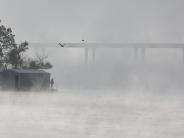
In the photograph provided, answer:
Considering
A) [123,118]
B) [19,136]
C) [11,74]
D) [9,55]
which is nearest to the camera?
[19,136]

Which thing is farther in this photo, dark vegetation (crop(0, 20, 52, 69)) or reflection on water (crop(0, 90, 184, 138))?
dark vegetation (crop(0, 20, 52, 69))

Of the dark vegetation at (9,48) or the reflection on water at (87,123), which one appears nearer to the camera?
the reflection on water at (87,123)

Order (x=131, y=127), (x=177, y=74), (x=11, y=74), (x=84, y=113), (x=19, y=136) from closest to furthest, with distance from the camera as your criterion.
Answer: (x=19, y=136) → (x=131, y=127) → (x=84, y=113) → (x=11, y=74) → (x=177, y=74)

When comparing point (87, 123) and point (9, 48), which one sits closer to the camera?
point (87, 123)

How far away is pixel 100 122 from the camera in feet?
149

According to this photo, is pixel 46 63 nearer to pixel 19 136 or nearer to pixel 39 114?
pixel 39 114

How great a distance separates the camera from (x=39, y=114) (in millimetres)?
51406

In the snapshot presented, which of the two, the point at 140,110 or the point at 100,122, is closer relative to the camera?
the point at 100,122

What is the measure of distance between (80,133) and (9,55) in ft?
321

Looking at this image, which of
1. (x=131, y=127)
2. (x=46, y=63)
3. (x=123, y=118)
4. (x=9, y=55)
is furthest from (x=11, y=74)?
(x=131, y=127)

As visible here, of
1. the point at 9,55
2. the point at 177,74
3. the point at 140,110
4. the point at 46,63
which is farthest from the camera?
the point at 177,74

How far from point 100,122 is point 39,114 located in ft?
25.6

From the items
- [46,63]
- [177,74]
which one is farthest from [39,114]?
[177,74]

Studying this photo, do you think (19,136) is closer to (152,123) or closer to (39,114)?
(152,123)
